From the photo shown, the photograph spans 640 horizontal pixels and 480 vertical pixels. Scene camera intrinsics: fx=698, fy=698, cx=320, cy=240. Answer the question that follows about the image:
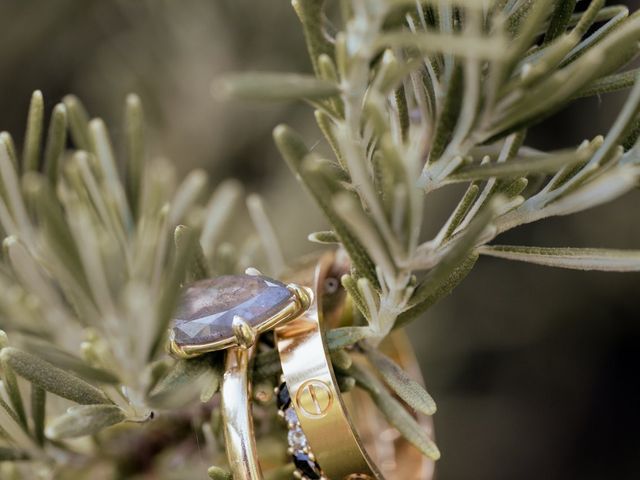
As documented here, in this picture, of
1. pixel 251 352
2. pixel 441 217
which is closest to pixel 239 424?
pixel 251 352

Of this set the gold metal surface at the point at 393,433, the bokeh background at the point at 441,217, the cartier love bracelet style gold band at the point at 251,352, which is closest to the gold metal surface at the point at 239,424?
the cartier love bracelet style gold band at the point at 251,352

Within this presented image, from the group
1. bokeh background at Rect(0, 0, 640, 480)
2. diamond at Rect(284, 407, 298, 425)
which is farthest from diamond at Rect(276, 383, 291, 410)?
bokeh background at Rect(0, 0, 640, 480)

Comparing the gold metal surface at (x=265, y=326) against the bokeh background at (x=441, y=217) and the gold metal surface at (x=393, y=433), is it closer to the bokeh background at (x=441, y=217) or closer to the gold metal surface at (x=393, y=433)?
the gold metal surface at (x=393, y=433)

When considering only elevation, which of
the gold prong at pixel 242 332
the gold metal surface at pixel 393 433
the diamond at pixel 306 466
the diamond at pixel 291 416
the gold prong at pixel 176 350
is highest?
the gold prong at pixel 242 332

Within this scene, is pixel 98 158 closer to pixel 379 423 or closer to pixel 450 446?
pixel 379 423

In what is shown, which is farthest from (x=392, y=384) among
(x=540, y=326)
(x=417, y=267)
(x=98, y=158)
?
(x=540, y=326)

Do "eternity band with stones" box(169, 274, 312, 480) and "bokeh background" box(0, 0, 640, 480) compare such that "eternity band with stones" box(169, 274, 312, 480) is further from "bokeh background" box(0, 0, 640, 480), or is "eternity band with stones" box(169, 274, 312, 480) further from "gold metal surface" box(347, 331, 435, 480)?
"bokeh background" box(0, 0, 640, 480)

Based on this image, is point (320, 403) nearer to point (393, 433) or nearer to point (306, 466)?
point (306, 466)
